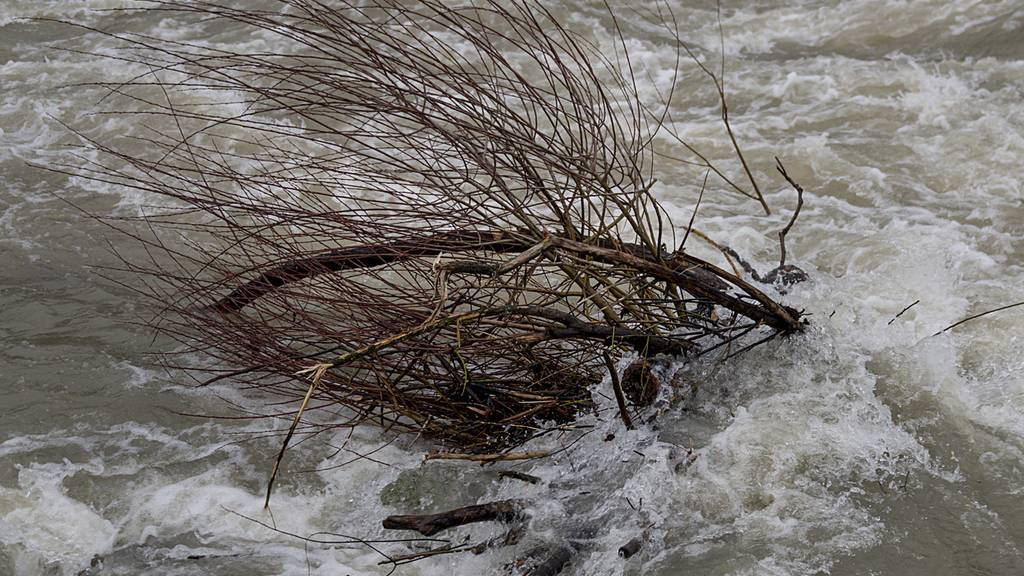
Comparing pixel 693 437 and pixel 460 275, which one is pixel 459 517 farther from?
pixel 693 437

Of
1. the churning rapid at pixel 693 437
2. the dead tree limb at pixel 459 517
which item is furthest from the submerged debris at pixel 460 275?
the churning rapid at pixel 693 437

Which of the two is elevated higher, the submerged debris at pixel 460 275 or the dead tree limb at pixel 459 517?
the submerged debris at pixel 460 275

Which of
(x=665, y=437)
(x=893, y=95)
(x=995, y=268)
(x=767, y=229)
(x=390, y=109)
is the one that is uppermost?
(x=893, y=95)

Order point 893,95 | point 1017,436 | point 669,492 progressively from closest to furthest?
1. point 669,492
2. point 1017,436
3. point 893,95

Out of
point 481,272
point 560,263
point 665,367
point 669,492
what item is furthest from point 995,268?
point 481,272

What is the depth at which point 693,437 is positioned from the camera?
382 cm

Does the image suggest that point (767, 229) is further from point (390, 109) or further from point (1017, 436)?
point (390, 109)

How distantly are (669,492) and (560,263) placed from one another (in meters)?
0.92

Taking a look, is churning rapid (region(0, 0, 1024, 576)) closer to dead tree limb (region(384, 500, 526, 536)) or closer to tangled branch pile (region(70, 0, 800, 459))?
dead tree limb (region(384, 500, 526, 536))

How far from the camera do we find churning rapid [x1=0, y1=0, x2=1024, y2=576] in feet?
11.2

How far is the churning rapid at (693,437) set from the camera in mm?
3414

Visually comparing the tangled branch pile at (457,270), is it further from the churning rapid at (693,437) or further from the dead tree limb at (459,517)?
the dead tree limb at (459,517)

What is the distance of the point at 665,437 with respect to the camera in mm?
3811

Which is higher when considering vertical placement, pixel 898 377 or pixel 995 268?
pixel 995 268
